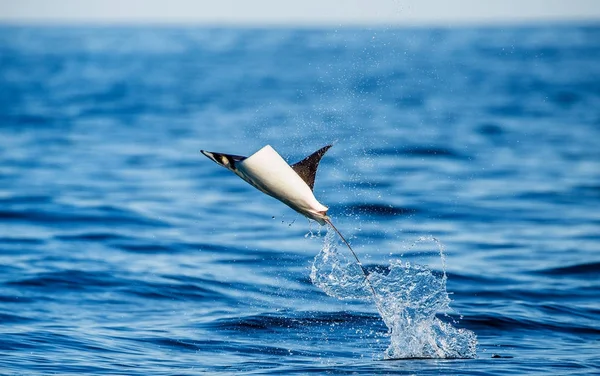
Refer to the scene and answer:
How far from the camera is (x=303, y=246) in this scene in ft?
49.8

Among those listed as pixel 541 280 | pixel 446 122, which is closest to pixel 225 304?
pixel 541 280

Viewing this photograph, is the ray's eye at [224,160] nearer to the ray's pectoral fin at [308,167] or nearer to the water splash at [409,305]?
the ray's pectoral fin at [308,167]

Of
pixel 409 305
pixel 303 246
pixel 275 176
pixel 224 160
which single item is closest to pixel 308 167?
pixel 275 176

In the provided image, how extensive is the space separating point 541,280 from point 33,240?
756 cm

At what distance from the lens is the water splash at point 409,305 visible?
9.24 meters

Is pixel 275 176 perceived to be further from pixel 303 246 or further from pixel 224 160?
pixel 303 246

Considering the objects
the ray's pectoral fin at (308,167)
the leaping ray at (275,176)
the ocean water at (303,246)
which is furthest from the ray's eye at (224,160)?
the ocean water at (303,246)

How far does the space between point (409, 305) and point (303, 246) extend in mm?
5073

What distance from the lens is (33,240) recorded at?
15422 mm

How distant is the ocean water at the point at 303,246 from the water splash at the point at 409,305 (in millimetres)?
28

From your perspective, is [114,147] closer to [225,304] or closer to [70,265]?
[70,265]

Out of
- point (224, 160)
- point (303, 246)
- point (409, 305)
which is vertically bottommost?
point (409, 305)

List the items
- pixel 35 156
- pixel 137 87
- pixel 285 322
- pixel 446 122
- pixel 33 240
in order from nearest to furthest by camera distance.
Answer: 1. pixel 285 322
2. pixel 33 240
3. pixel 35 156
4. pixel 446 122
5. pixel 137 87

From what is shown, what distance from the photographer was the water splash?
924 centimetres
